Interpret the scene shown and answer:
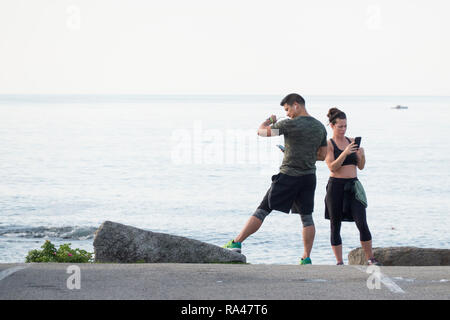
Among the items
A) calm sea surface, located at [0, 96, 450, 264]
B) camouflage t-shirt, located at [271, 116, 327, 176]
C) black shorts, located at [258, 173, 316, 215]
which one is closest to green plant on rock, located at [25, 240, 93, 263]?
black shorts, located at [258, 173, 316, 215]

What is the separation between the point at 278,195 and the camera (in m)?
8.85

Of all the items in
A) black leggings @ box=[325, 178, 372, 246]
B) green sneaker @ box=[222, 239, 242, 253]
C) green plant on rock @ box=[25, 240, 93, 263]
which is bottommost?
green plant on rock @ box=[25, 240, 93, 263]

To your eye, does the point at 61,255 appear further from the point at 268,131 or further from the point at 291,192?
the point at 268,131

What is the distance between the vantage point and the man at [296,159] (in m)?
8.67

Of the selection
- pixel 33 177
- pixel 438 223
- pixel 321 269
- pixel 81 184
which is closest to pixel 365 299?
pixel 321 269

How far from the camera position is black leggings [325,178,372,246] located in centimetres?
906

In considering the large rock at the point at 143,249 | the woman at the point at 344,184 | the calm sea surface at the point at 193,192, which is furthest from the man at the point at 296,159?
the calm sea surface at the point at 193,192

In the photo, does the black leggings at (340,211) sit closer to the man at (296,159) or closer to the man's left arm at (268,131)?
the man at (296,159)

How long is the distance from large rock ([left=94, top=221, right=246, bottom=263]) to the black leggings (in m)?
1.31

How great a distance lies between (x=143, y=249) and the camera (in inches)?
381

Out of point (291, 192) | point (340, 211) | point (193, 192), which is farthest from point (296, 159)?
point (193, 192)

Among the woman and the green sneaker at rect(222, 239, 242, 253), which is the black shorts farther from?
the green sneaker at rect(222, 239, 242, 253)

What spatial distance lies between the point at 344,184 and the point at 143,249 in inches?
110
